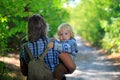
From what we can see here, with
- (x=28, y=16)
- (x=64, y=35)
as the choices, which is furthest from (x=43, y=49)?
(x=28, y=16)

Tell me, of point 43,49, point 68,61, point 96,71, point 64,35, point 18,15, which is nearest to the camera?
point 68,61

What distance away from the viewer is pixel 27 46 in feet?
17.0

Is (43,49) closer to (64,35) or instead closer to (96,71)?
(64,35)

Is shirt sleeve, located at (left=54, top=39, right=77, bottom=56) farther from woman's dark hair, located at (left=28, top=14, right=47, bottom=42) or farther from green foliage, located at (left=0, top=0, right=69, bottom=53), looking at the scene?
green foliage, located at (left=0, top=0, right=69, bottom=53)

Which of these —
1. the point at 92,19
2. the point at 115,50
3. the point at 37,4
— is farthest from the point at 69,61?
the point at 92,19

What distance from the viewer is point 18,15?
1276cm

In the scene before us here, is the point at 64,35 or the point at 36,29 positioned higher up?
the point at 36,29

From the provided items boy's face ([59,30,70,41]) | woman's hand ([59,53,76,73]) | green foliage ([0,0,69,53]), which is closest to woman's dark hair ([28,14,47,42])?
woman's hand ([59,53,76,73])

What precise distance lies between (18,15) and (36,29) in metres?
7.78

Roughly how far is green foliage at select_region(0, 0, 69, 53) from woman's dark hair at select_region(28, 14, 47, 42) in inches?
170

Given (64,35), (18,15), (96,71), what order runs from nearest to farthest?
(64,35) < (18,15) < (96,71)

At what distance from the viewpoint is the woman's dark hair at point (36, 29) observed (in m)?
5.11

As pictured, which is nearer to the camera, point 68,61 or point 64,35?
point 68,61

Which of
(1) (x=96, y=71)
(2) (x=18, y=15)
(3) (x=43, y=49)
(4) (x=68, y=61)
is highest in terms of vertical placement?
(2) (x=18, y=15)
